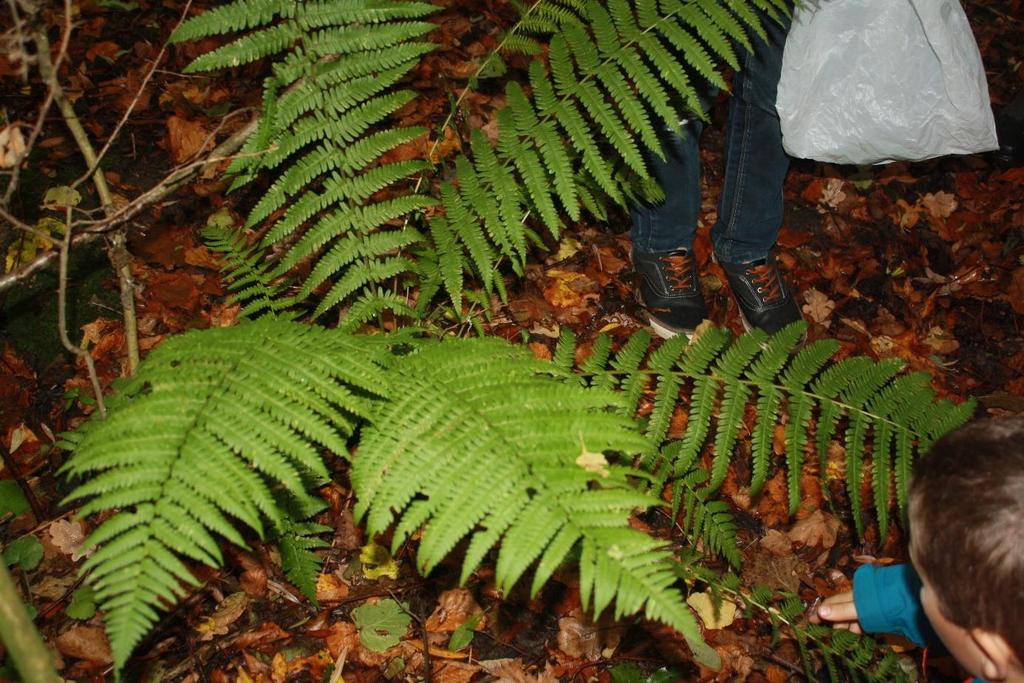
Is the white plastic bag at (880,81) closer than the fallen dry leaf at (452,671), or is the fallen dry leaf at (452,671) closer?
the fallen dry leaf at (452,671)

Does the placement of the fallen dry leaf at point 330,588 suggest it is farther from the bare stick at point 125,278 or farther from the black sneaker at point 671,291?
the black sneaker at point 671,291

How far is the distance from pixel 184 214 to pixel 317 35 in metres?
1.37

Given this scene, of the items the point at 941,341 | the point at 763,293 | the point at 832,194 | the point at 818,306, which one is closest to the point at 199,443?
the point at 763,293

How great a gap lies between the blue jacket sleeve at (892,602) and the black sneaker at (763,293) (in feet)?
4.10

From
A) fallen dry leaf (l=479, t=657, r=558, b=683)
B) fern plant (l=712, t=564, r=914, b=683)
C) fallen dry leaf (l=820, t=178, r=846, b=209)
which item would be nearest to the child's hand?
fern plant (l=712, t=564, r=914, b=683)

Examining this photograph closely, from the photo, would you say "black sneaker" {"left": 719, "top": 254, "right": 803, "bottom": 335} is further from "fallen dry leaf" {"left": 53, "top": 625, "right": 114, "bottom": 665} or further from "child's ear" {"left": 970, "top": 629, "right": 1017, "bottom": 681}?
"fallen dry leaf" {"left": 53, "top": 625, "right": 114, "bottom": 665}

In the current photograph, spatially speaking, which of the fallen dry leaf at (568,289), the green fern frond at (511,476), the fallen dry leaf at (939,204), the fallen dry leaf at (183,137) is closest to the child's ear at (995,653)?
the green fern frond at (511,476)

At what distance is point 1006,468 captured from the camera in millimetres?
1635

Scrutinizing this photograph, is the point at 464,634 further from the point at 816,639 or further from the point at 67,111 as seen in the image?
the point at 67,111

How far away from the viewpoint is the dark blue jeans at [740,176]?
2754 mm

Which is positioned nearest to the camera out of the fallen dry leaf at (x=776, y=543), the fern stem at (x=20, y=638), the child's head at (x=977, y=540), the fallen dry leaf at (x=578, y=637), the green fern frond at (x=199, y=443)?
the fern stem at (x=20, y=638)

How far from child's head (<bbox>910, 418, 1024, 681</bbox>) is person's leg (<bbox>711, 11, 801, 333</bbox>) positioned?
1.49 meters

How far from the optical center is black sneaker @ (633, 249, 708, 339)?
10.6ft

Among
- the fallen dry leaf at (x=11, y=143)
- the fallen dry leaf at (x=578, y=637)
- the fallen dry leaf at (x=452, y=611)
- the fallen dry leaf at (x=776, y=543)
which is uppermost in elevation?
the fallen dry leaf at (x=11, y=143)
